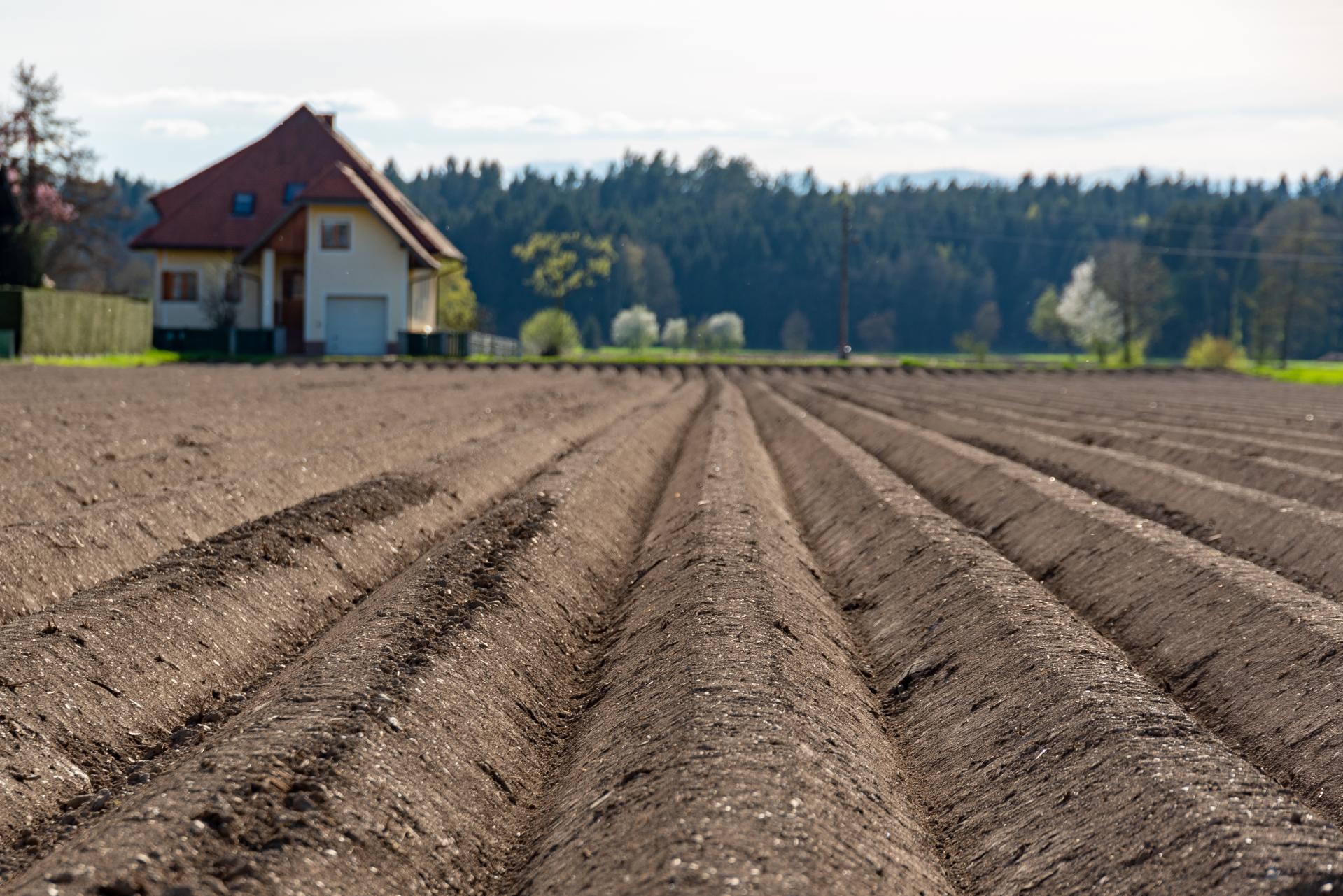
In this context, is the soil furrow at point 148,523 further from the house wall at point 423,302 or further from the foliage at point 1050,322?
the foliage at point 1050,322

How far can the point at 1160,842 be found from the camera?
13.3 feet

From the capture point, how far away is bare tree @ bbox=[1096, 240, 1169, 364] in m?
74.9

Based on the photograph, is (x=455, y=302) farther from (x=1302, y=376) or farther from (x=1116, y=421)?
(x=1116, y=421)

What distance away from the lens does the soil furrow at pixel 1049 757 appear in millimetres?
3949

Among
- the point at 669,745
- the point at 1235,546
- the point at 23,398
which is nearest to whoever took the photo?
the point at 669,745

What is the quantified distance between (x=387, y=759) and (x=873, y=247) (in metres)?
127

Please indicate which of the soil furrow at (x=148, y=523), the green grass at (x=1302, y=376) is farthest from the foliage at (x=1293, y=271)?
the soil furrow at (x=148, y=523)

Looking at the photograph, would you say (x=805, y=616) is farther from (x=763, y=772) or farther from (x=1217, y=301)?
(x=1217, y=301)

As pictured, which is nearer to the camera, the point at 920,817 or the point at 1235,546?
the point at 920,817

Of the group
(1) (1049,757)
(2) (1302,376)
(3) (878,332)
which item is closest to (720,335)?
(3) (878,332)

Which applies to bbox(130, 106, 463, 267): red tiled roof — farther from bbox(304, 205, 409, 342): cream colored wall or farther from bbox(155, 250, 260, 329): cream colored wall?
bbox(304, 205, 409, 342): cream colored wall

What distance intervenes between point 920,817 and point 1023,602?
2.56m

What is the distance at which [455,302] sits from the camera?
65188 millimetres

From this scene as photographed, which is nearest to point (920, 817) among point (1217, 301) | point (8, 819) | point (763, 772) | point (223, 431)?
point (763, 772)
